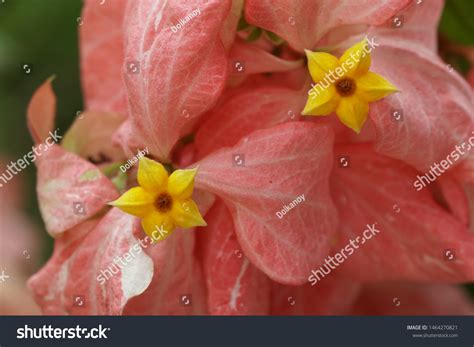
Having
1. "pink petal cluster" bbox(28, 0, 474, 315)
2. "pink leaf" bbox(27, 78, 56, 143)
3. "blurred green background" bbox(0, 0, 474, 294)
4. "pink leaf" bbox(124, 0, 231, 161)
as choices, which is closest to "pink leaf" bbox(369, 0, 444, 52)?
"pink petal cluster" bbox(28, 0, 474, 315)

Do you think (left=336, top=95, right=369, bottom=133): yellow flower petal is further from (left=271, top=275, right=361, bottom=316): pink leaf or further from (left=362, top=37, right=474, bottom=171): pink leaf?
(left=271, top=275, right=361, bottom=316): pink leaf

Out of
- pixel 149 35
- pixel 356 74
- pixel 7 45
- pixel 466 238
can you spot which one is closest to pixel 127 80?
pixel 149 35

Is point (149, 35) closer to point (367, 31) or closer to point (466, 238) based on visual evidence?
point (367, 31)

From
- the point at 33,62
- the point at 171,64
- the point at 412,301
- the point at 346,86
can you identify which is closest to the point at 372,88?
the point at 346,86

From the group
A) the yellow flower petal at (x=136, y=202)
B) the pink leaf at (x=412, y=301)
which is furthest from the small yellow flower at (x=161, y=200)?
the pink leaf at (x=412, y=301)

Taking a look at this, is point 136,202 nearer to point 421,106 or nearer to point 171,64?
point 171,64

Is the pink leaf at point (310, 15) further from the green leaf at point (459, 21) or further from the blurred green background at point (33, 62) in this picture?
the blurred green background at point (33, 62)
